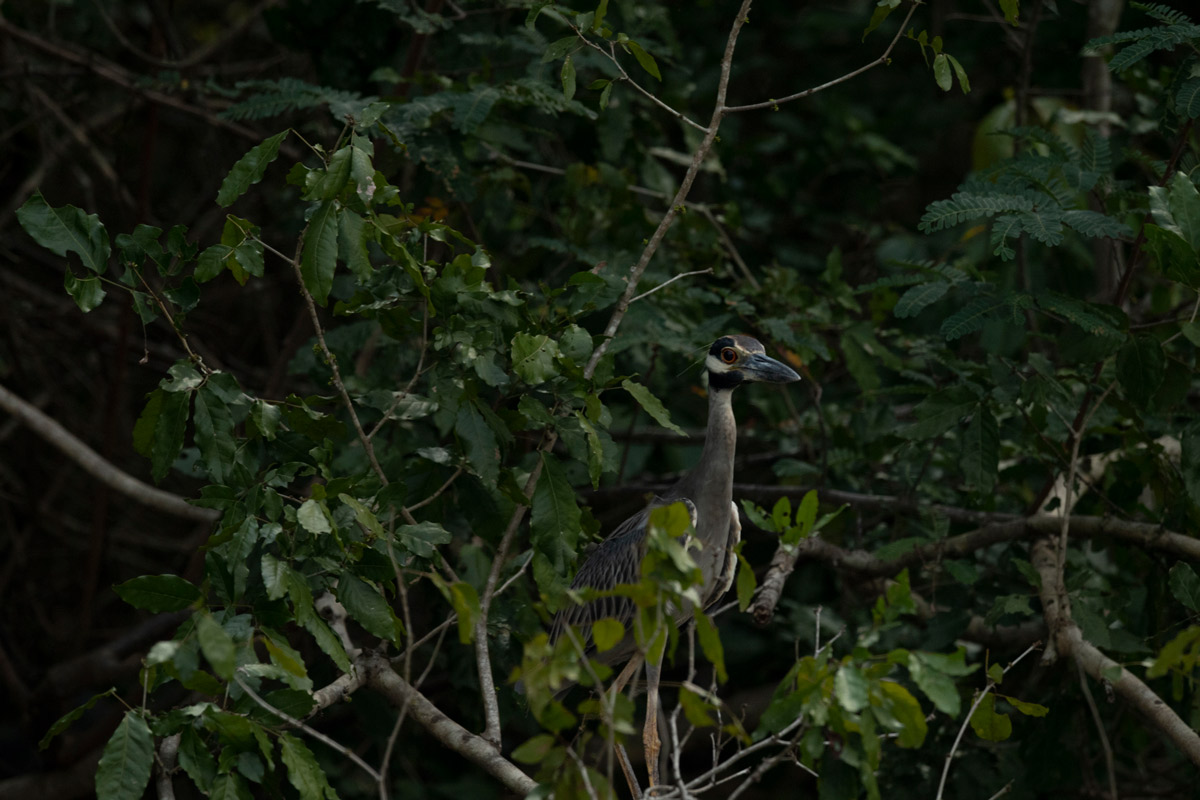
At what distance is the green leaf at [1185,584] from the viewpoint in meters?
3.04

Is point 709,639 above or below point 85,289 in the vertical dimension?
below

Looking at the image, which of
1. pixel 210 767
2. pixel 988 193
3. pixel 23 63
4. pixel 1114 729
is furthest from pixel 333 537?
pixel 23 63

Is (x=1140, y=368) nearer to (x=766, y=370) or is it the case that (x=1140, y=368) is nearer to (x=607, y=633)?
(x=766, y=370)

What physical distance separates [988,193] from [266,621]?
7.12 ft

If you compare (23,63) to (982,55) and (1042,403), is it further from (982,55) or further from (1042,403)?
(982,55)

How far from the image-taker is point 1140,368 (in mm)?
3227

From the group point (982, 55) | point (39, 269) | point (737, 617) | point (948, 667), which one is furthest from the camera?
point (982, 55)

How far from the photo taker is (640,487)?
4.48 m

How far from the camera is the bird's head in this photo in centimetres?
374

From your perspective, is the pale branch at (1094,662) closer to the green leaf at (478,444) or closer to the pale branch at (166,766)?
the green leaf at (478,444)

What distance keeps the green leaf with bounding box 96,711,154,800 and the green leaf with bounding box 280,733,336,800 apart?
245 mm

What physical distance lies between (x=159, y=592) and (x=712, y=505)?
5.99ft

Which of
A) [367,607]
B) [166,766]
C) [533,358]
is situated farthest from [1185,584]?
[166,766]

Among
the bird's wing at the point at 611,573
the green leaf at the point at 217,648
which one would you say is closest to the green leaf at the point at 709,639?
the green leaf at the point at 217,648
